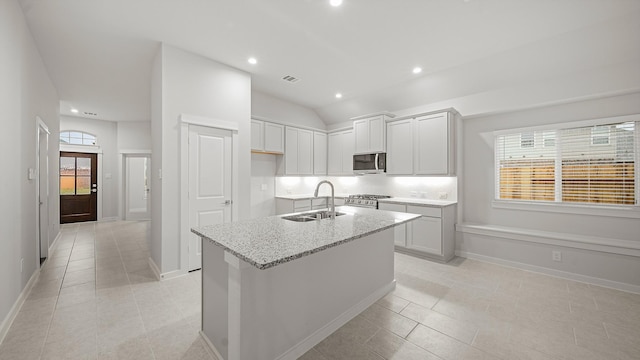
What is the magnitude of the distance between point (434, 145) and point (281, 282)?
11.9 ft

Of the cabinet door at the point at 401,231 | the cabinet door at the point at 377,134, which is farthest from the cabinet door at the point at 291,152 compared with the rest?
the cabinet door at the point at 401,231

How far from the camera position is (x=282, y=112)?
A: 5.42 m

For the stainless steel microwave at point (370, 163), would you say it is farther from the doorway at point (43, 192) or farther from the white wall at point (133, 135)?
the white wall at point (133, 135)

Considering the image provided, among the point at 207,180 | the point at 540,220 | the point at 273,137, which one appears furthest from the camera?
the point at 273,137

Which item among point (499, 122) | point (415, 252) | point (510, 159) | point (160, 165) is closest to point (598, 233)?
point (510, 159)

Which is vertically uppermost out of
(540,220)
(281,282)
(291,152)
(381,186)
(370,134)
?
(370,134)

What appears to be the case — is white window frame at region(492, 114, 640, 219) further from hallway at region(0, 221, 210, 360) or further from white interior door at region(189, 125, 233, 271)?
hallway at region(0, 221, 210, 360)

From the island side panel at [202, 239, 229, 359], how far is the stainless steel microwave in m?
3.69

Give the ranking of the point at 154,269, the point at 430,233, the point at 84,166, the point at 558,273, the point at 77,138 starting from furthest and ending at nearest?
1. the point at 84,166
2. the point at 77,138
3. the point at 430,233
4. the point at 154,269
5. the point at 558,273

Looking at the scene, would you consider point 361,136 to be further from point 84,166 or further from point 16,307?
point 84,166

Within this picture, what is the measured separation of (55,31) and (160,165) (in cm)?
194

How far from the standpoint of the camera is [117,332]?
7.05 feet

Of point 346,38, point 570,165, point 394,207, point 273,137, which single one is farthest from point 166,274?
point 570,165

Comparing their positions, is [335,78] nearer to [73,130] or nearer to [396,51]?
[396,51]
